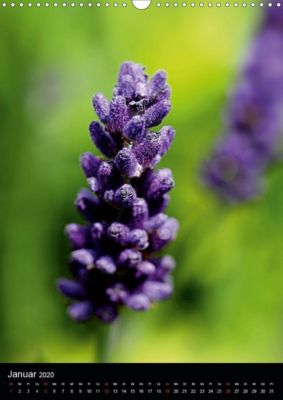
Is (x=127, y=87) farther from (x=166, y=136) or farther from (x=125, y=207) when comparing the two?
(x=125, y=207)

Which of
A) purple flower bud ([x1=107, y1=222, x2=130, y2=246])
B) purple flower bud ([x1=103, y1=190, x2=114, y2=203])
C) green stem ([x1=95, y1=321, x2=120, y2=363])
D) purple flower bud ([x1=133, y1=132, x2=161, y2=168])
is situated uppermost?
purple flower bud ([x1=133, y1=132, x2=161, y2=168])

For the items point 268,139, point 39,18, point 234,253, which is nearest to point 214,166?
point 268,139

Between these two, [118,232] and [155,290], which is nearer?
[118,232]

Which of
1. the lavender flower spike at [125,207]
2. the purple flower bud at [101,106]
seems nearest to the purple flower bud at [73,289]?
the lavender flower spike at [125,207]

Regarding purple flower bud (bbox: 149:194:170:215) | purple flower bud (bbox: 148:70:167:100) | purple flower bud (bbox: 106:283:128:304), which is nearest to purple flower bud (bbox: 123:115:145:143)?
purple flower bud (bbox: 148:70:167:100)

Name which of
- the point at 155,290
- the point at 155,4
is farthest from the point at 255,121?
the point at 155,290

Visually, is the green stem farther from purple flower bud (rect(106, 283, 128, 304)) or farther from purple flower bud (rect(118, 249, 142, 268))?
purple flower bud (rect(118, 249, 142, 268))
